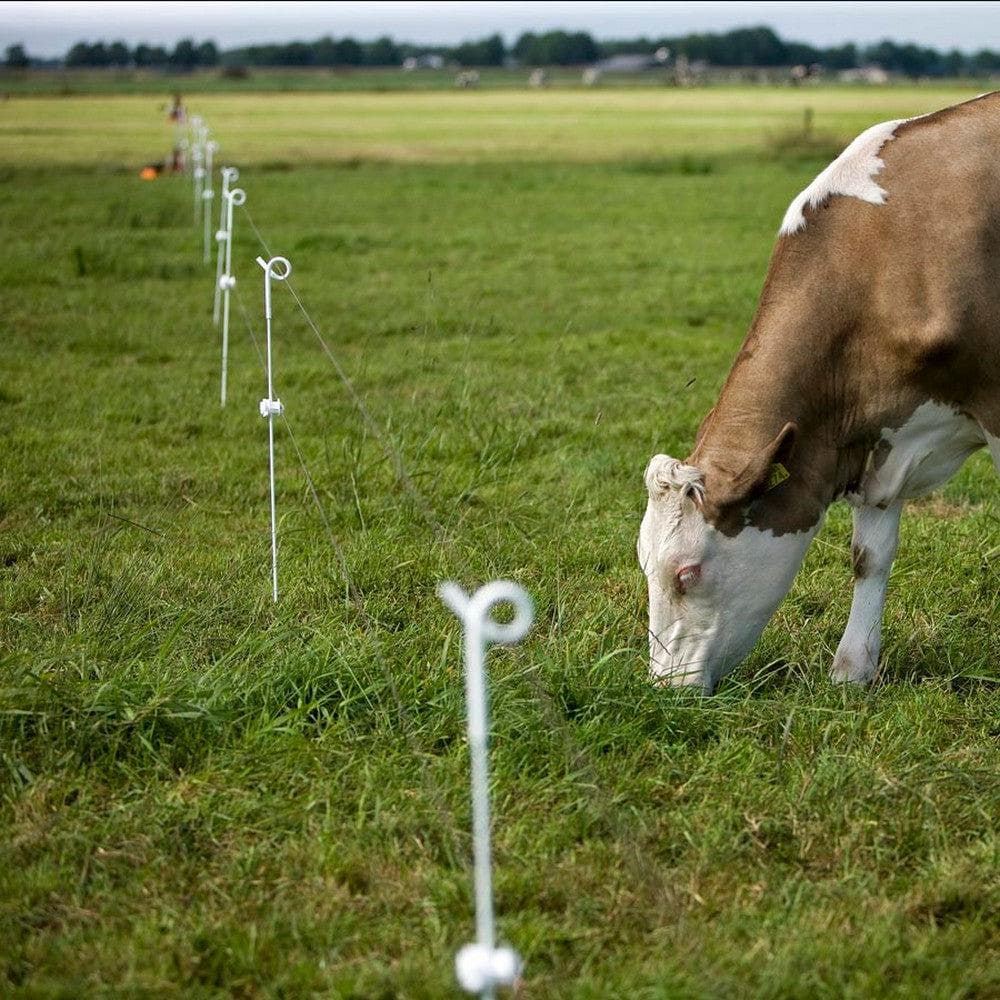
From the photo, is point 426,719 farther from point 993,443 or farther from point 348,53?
point 348,53

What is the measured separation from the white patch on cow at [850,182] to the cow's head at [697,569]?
3.60ft

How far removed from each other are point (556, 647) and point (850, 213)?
1916 millimetres

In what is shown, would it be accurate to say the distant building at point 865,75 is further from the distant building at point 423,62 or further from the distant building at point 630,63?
the distant building at point 423,62

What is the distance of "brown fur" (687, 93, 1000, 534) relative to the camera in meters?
4.98

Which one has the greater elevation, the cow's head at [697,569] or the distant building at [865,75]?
the distant building at [865,75]

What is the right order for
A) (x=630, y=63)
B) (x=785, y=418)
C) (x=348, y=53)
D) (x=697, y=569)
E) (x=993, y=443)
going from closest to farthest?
(x=697, y=569) < (x=785, y=418) < (x=993, y=443) < (x=348, y=53) < (x=630, y=63)

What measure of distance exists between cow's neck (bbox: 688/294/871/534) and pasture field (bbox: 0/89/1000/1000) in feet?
Answer: 2.00

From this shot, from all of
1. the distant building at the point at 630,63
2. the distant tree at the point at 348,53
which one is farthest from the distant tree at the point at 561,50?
the distant tree at the point at 348,53

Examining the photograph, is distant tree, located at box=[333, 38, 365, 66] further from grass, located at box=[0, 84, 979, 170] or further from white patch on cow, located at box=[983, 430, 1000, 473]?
white patch on cow, located at box=[983, 430, 1000, 473]

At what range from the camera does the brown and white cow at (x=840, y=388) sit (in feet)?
16.2

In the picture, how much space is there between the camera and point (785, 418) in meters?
5.07

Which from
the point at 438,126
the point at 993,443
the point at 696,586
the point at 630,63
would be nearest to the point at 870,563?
the point at 993,443

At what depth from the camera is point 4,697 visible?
14.5 ft

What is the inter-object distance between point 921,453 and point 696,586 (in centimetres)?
107
